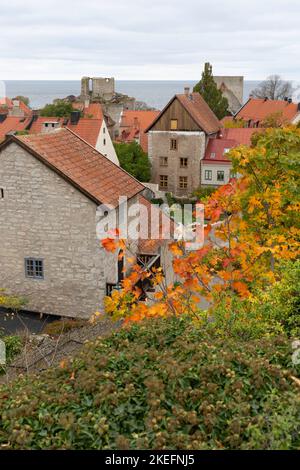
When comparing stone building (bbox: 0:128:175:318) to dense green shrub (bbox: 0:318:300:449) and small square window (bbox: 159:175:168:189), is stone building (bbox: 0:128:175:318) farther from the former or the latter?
small square window (bbox: 159:175:168:189)

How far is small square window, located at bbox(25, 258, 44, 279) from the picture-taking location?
18625 mm

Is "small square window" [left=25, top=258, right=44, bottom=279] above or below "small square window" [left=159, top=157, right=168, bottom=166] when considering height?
below

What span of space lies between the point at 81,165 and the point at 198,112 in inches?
1142

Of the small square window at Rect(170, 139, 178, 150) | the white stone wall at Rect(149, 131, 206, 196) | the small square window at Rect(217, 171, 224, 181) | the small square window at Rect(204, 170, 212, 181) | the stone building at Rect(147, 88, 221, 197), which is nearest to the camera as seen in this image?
the stone building at Rect(147, 88, 221, 197)

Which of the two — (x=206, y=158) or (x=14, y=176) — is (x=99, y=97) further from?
(x=14, y=176)

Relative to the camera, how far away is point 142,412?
5.51 metres

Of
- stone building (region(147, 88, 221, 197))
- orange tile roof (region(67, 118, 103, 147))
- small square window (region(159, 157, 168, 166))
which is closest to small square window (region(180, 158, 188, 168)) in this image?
stone building (region(147, 88, 221, 197))

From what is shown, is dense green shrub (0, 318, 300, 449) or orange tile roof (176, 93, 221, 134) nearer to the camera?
dense green shrub (0, 318, 300, 449)

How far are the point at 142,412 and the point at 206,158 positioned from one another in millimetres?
41393

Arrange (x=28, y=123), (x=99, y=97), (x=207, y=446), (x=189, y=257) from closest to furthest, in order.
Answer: (x=207, y=446)
(x=189, y=257)
(x=28, y=123)
(x=99, y=97)

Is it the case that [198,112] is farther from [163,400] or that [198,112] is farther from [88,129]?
[163,400]

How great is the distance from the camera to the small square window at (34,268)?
18.6 metres

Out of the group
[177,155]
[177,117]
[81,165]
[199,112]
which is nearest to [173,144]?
[177,155]

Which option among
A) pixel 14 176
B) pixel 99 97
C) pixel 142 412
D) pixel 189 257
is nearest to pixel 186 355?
pixel 142 412
